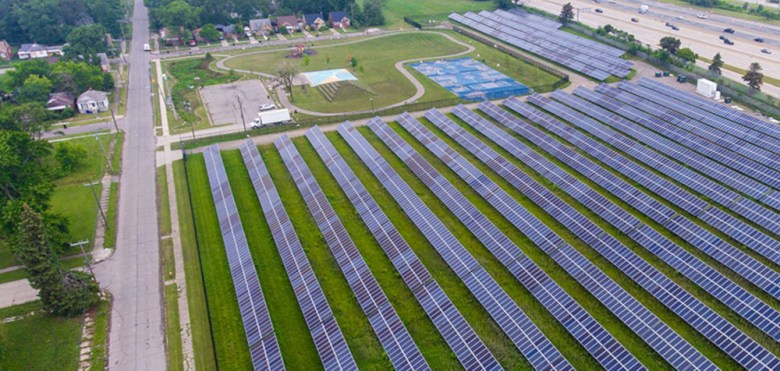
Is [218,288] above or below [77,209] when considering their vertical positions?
below

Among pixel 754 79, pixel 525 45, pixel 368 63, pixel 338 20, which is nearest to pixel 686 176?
pixel 754 79

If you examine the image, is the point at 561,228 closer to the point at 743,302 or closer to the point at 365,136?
the point at 743,302

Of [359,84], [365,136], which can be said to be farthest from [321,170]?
[359,84]

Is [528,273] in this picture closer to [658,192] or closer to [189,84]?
[658,192]

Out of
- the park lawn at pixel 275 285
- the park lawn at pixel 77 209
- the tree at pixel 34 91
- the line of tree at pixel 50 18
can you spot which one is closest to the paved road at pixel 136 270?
the park lawn at pixel 77 209

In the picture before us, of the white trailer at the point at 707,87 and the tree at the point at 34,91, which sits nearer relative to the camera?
the tree at the point at 34,91

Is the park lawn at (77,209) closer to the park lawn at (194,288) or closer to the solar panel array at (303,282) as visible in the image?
the park lawn at (194,288)

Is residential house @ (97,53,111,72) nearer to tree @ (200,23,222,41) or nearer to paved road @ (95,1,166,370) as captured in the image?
tree @ (200,23,222,41)
